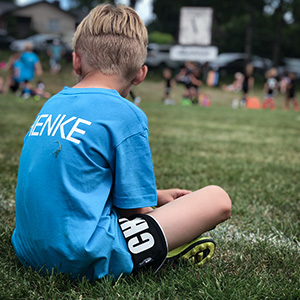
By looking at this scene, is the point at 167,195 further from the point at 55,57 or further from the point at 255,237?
the point at 55,57

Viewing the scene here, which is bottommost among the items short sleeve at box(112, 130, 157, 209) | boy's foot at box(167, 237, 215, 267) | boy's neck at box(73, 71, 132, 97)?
boy's foot at box(167, 237, 215, 267)

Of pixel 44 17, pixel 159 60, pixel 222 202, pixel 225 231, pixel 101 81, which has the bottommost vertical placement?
pixel 159 60

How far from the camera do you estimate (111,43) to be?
171 centimetres

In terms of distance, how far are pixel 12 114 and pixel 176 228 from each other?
295 inches

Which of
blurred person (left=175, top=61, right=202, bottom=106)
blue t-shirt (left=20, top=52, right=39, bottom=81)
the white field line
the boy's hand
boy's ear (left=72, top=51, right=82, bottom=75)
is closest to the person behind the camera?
boy's ear (left=72, top=51, right=82, bottom=75)

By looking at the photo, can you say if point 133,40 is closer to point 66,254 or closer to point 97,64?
point 97,64

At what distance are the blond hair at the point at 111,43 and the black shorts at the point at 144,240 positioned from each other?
63cm

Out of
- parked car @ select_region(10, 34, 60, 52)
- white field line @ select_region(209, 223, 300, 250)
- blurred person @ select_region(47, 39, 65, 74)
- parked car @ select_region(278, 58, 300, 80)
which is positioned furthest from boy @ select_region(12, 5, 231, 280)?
parked car @ select_region(278, 58, 300, 80)

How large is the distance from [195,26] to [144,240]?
2120 cm

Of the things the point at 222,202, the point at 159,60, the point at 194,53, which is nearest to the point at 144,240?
the point at 222,202

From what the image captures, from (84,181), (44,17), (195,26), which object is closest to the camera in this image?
(84,181)

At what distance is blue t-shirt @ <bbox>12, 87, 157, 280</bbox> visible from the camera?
157 centimetres

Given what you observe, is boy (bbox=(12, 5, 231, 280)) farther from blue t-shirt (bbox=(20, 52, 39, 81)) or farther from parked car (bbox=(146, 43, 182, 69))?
parked car (bbox=(146, 43, 182, 69))

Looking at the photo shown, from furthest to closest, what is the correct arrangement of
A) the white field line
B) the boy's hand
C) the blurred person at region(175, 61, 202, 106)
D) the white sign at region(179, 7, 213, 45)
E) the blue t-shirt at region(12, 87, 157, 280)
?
1. the white sign at region(179, 7, 213, 45)
2. the blurred person at region(175, 61, 202, 106)
3. the white field line
4. the boy's hand
5. the blue t-shirt at region(12, 87, 157, 280)
